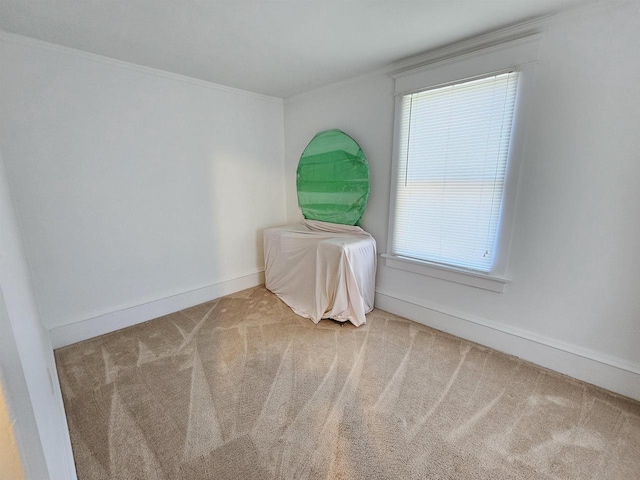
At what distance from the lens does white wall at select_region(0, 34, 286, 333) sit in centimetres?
197

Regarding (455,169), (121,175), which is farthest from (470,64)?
(121,175)

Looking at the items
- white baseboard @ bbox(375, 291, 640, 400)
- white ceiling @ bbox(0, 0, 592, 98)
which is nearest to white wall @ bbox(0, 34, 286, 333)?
white ceiling @ bbox(0, 0, 592, 98)

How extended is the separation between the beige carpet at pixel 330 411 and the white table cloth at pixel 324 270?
299 millimetres

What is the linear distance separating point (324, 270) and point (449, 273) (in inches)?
41.6

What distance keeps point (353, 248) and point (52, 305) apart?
242 cm

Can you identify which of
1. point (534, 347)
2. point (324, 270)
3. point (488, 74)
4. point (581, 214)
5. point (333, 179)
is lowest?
point (534, 347)

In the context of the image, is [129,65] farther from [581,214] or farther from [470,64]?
[581,214]

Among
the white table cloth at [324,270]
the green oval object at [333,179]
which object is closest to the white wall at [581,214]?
the white table cloth at [324,270]

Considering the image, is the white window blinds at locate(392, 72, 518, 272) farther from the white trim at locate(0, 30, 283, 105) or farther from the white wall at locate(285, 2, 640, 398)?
the white trim at locate(0, 30, 283, 105)

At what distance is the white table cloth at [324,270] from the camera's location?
2.43 m

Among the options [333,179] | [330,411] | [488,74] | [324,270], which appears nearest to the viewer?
[330,411]

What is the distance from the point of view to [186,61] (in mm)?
2273

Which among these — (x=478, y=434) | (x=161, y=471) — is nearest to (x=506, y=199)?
(x=478, y=434)

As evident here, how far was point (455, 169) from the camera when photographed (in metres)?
2.16
